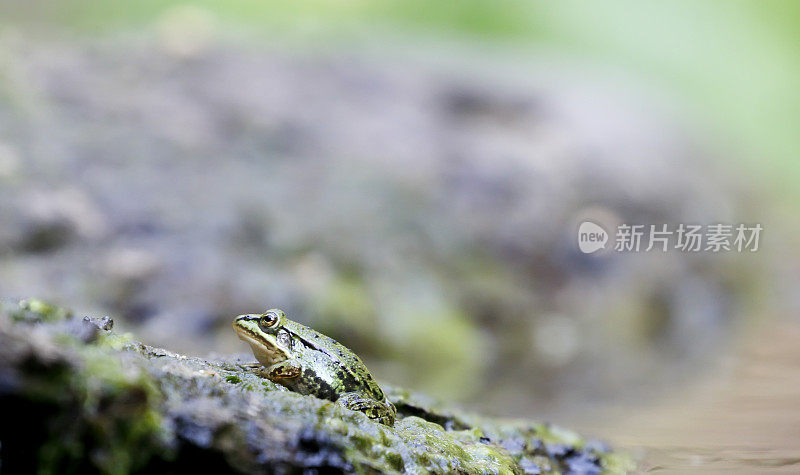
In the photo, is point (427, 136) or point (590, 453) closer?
point (590, 453)

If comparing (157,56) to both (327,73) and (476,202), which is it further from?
(476,202)

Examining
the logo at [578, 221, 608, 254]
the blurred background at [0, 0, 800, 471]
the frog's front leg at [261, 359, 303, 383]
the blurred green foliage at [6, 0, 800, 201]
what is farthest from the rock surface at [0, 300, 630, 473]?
the blurred green foliage at [6, 0, 800, 201]

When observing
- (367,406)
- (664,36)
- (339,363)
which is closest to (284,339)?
(339,363)

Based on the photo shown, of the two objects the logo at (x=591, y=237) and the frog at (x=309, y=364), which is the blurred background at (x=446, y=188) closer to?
the logo at (x=591, y=237)

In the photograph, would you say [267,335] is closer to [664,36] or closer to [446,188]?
[446,188]

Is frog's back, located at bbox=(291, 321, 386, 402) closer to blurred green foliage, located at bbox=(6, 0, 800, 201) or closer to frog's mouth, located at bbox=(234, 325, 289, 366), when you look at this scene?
frog's mouth, located at bbox=(234, 325, 289, 366)

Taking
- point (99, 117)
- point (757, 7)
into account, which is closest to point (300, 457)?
point (99, 117)
